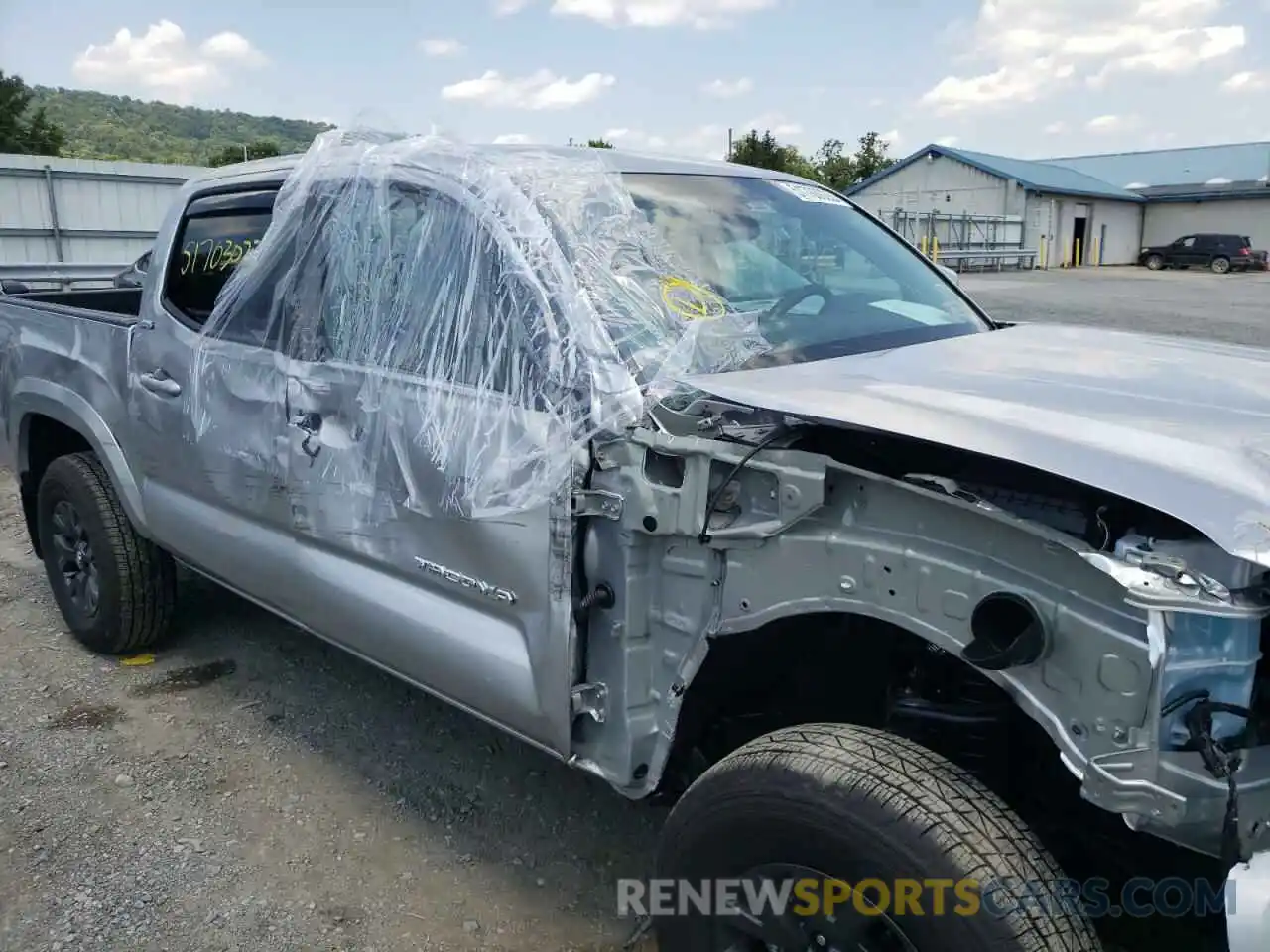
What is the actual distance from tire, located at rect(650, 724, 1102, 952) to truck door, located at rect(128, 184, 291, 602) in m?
1.70

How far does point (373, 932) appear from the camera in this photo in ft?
8.72

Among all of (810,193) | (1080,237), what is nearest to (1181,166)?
(1080,237)

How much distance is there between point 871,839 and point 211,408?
2.45m

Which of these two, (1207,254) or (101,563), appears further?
(1207,254)

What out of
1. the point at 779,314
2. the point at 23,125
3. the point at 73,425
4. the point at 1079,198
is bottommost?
the point at 73,425

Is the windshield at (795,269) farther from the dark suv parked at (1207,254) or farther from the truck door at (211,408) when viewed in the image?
the dark suv parked at (1207,254)

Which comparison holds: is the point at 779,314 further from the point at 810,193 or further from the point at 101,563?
the point at 101,563

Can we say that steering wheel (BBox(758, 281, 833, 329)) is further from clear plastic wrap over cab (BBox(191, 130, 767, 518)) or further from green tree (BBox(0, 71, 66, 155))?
green tree (BBox(0, 71, 66, 155))

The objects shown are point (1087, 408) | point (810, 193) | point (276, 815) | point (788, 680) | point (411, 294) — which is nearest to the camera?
point (1087, 408)

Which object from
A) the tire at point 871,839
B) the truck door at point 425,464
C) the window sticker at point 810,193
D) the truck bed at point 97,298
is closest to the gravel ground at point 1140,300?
the window sticker at point 810,193

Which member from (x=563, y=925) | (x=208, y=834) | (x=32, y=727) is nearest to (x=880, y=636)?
(x=563, y=925)

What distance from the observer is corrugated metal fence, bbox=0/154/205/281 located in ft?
41.7

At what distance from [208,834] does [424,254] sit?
5.81ft

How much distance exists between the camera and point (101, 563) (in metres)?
4.09
